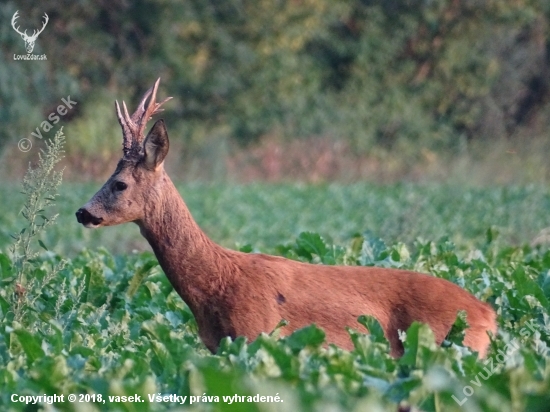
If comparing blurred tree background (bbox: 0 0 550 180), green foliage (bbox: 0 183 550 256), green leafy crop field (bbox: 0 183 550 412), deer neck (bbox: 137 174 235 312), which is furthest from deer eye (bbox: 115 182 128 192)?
blurred tree background (bbox: 0 0 550 180)

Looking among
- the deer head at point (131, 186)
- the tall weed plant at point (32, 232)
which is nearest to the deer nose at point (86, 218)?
the deer head at point (131, 186)

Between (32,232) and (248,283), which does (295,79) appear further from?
(248,283)

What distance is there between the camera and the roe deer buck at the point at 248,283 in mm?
5973

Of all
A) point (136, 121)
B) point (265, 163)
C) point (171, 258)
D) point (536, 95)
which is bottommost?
point (171, 258)

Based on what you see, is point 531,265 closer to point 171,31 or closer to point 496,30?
point 171,31

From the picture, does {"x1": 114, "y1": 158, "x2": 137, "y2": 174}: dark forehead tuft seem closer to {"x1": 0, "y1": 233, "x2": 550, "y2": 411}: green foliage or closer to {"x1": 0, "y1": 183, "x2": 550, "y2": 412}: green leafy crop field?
{"x1": 0, "y1": 183, "x2": 550, "y2": 412}: green leafy crop field

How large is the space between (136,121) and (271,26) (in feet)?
Answer: 105

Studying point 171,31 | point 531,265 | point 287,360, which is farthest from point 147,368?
point 171,31

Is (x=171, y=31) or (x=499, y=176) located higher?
(x=171, y=31)

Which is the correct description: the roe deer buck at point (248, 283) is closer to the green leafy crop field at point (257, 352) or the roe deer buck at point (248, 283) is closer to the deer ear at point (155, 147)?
the deer ear at point (155, 147)

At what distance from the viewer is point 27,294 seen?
6.85 m

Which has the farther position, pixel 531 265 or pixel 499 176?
pixel 499 176

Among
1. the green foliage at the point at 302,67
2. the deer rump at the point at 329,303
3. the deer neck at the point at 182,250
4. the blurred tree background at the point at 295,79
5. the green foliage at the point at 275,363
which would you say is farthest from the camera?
the green foliage at the point at 302,67

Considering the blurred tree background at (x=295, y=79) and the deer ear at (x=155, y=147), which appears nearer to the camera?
the deer ear at (x=155, y=147)
